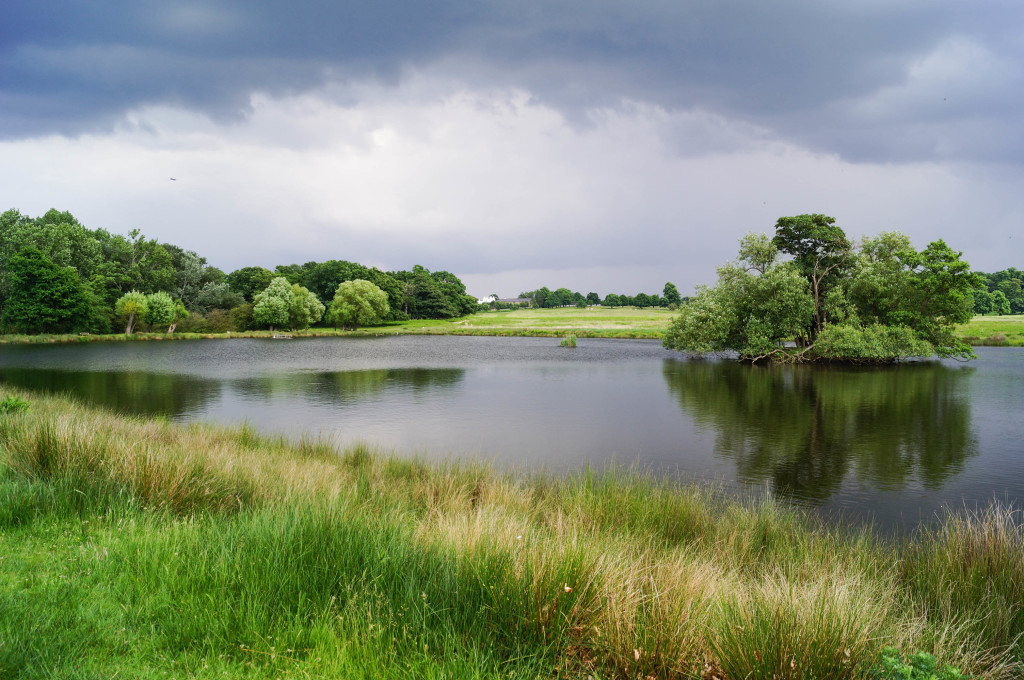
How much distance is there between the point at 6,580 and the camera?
148 inches

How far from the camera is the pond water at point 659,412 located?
1123 cm

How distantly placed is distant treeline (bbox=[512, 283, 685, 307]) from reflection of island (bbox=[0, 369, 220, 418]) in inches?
4736

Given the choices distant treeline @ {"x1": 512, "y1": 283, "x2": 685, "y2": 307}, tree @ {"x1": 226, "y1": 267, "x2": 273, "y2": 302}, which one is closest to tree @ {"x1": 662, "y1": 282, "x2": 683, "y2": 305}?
distant treeline @ {"x1": 512, "y1": 283, "x2": 685, "y2": 307}

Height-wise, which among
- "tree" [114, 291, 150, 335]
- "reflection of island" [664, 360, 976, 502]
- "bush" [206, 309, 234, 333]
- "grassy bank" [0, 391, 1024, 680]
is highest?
"tree" [114, 291, 150, 335]

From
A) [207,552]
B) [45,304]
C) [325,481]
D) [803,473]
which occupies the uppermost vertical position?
[45,304]

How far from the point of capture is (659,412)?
1839cm

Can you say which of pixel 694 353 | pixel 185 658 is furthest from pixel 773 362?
pixel 185 658

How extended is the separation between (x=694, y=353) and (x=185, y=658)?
38670 millimetres

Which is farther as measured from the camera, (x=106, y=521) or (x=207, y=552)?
(x=106, y=521)

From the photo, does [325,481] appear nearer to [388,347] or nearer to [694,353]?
[694,353]

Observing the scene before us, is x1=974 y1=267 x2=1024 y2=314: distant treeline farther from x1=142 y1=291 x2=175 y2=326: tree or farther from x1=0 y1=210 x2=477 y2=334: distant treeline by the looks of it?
x1=142 y1=291 x2=175 y2=326: tree

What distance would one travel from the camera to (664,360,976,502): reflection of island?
1148 centimetres

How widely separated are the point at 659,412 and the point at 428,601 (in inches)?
624

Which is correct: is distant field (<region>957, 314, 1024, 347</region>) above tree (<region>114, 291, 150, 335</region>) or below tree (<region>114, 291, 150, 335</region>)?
below
